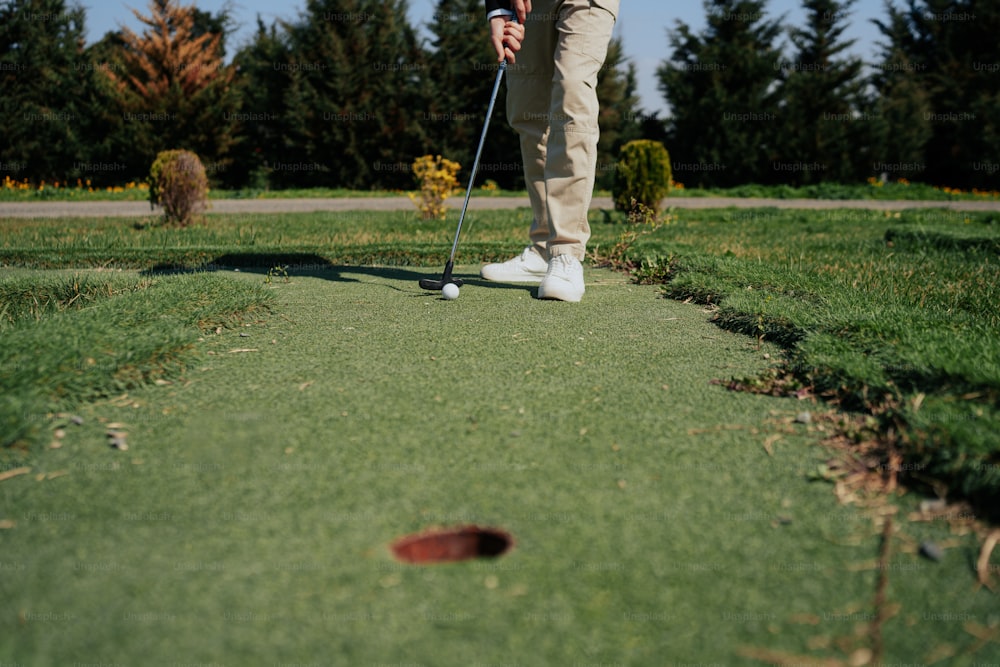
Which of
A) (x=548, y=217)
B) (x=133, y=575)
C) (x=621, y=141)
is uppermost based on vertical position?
(x=621, y=141)

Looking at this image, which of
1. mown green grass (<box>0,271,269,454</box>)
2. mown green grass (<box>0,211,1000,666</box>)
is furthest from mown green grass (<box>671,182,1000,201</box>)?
mown green grass (<box>0,211,1000,666</box>)

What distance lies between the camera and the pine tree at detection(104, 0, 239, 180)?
58.9ft

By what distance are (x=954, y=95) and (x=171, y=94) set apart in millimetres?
20355

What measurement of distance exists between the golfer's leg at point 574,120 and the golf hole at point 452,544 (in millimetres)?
2531

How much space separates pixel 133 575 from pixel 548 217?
2.87 meters

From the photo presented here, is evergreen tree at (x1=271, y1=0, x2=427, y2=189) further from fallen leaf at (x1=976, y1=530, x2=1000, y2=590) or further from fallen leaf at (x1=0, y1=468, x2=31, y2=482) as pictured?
fallen leaf at (x1=976, y1=530, x2=1000, y2=590)

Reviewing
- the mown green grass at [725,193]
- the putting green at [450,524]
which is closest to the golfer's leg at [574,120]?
the putting green at [450,524]

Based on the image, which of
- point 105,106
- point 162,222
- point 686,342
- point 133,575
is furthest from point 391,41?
point 133,575

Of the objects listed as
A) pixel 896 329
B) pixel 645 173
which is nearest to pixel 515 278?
pixel 896 329

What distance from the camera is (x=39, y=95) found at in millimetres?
18438

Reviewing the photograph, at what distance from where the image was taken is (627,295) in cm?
380

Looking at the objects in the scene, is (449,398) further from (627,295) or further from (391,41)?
(391,41)

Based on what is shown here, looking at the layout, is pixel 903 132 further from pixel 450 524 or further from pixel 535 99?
pixel 450 524

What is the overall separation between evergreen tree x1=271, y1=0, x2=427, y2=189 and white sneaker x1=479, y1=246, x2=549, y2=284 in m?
15.4
